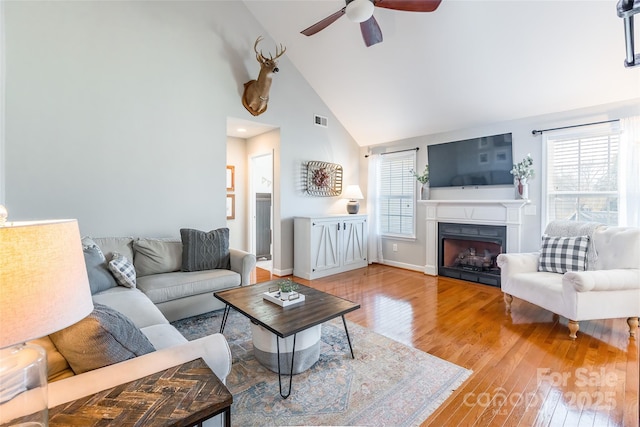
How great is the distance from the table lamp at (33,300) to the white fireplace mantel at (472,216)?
457 centimetres

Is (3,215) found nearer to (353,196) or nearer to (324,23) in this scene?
(324,23)

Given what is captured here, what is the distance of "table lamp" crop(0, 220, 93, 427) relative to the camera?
0.65 metres

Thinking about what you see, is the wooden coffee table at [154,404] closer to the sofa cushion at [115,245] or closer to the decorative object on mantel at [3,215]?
the decorative object on mantel at [3,215]

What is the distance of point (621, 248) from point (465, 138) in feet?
7.78

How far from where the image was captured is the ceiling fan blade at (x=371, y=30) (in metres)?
2.97

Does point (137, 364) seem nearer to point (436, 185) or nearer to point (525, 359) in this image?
point (525, 359)

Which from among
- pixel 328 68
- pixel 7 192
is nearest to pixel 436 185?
pixel 328 68

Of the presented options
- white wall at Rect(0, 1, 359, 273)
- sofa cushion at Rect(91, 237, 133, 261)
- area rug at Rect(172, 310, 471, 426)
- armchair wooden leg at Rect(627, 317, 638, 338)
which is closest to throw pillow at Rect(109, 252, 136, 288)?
sofa cushion at Rect(91, 237, 133, 261)

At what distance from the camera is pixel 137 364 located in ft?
3.77

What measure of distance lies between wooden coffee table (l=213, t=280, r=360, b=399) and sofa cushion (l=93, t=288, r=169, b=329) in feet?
1.60

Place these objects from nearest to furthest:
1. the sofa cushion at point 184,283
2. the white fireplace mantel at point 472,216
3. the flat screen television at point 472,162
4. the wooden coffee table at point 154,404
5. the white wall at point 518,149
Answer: the wooden coffee table at point 154,404
the sofa cushion at point 184,283
the white wall at point 518,149
the white fireplace mantel at point 472,216
the flat screen television at point 472,162

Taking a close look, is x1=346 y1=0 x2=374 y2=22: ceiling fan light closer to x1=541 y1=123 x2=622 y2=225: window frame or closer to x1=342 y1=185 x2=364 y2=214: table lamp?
x1=541 y1=123 x2=622 y2=225: window frame

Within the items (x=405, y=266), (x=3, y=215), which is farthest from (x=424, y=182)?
(x=3, y=215)

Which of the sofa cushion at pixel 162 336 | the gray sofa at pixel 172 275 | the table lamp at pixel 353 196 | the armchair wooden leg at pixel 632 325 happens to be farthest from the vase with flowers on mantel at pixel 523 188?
the sofa cushion at pixel 162 336
